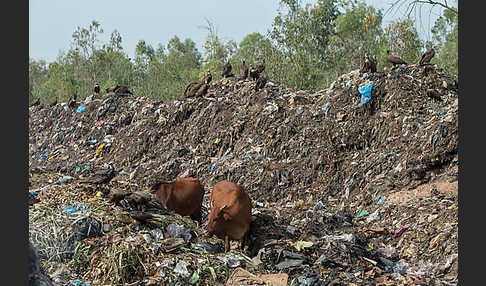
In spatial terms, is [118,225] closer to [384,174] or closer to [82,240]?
[82,240]

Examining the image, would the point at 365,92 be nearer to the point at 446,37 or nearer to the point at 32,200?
the point at 32,200

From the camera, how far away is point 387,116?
8.00 meters

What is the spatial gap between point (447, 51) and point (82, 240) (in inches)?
881

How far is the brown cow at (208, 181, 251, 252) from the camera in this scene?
16.5 feet

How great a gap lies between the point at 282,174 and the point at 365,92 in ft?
7.01

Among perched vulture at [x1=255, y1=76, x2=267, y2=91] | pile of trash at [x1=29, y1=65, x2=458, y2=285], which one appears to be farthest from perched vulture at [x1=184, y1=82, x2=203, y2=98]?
perched vulture at [x1=255, y1=76, x2=267, y2=91]

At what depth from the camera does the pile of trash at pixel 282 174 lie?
15.3 ft

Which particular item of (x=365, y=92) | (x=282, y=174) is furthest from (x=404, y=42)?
(x=282, y=174)

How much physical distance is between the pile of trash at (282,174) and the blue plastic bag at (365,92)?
0.03m

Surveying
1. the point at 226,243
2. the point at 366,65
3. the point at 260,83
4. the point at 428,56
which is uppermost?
the point at 428,56

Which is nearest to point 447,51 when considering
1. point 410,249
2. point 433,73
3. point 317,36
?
point 317,36

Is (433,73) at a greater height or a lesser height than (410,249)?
greater

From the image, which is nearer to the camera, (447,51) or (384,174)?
(384,174)

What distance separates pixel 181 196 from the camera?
5.82m
